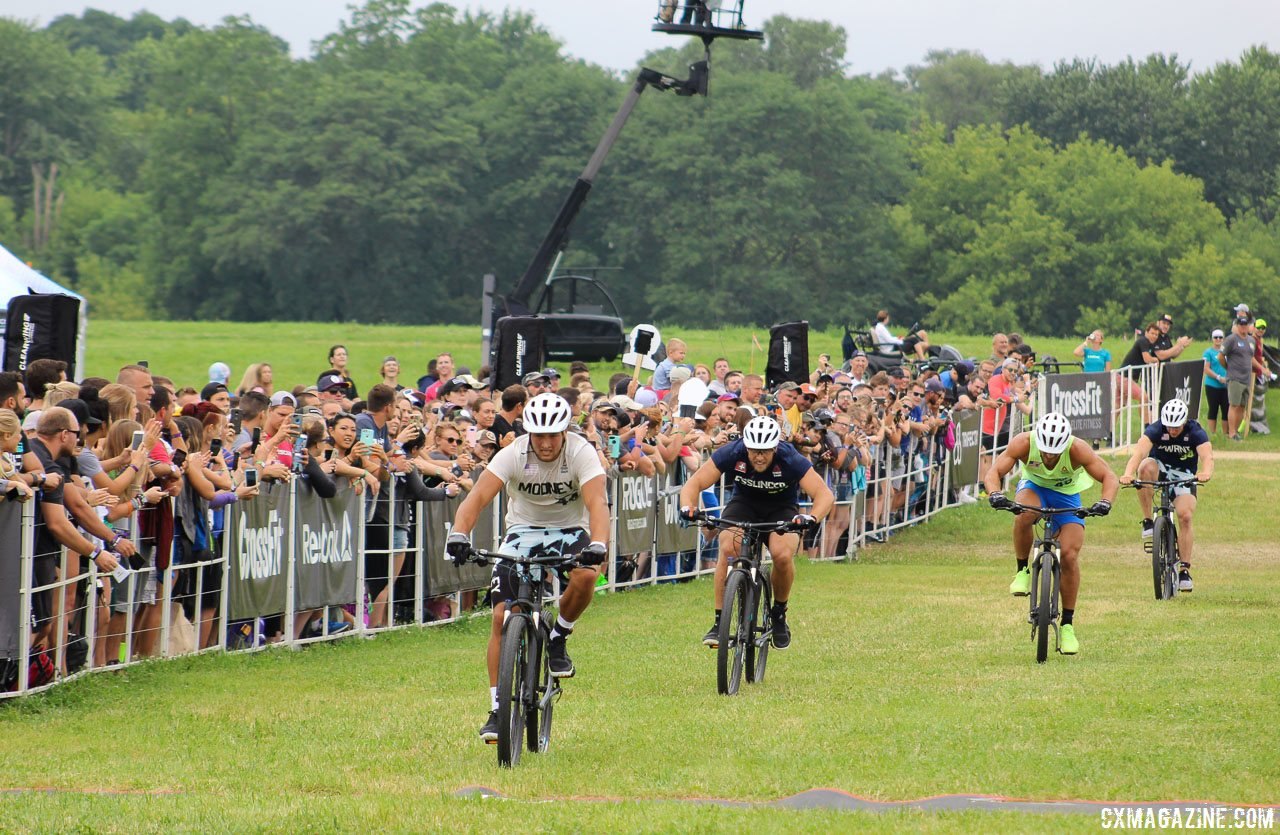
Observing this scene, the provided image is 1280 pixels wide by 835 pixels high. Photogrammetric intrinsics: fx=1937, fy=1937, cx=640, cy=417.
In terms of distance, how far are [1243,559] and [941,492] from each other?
553cm

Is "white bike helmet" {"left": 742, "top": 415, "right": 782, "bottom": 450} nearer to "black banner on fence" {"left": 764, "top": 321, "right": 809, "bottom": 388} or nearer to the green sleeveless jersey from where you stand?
the green sleeveless jersey

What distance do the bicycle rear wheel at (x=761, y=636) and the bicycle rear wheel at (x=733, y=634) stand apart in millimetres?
130

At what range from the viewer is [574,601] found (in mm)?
10930

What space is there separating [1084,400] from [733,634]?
21.6m

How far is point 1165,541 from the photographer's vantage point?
18.9 metres

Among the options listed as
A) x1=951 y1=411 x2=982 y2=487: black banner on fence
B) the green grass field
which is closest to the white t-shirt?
the green grass field

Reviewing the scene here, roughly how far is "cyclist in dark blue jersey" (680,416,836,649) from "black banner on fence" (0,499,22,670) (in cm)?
426

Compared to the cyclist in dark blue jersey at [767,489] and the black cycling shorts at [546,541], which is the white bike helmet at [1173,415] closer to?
the cyclist in dark blue jersey at [767,489]

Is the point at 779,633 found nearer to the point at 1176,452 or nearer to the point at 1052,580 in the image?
the point at 1052,580

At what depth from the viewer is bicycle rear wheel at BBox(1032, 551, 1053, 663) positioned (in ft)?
46.3

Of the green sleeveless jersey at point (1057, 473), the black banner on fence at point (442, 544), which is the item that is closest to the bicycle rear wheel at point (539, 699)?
the green sleeveless jersey at point (1057, 473)

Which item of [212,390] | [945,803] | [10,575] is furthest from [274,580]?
[945,803]

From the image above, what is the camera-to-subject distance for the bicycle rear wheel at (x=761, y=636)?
519 inches

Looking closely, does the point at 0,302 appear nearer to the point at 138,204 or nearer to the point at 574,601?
the point at 574,601
